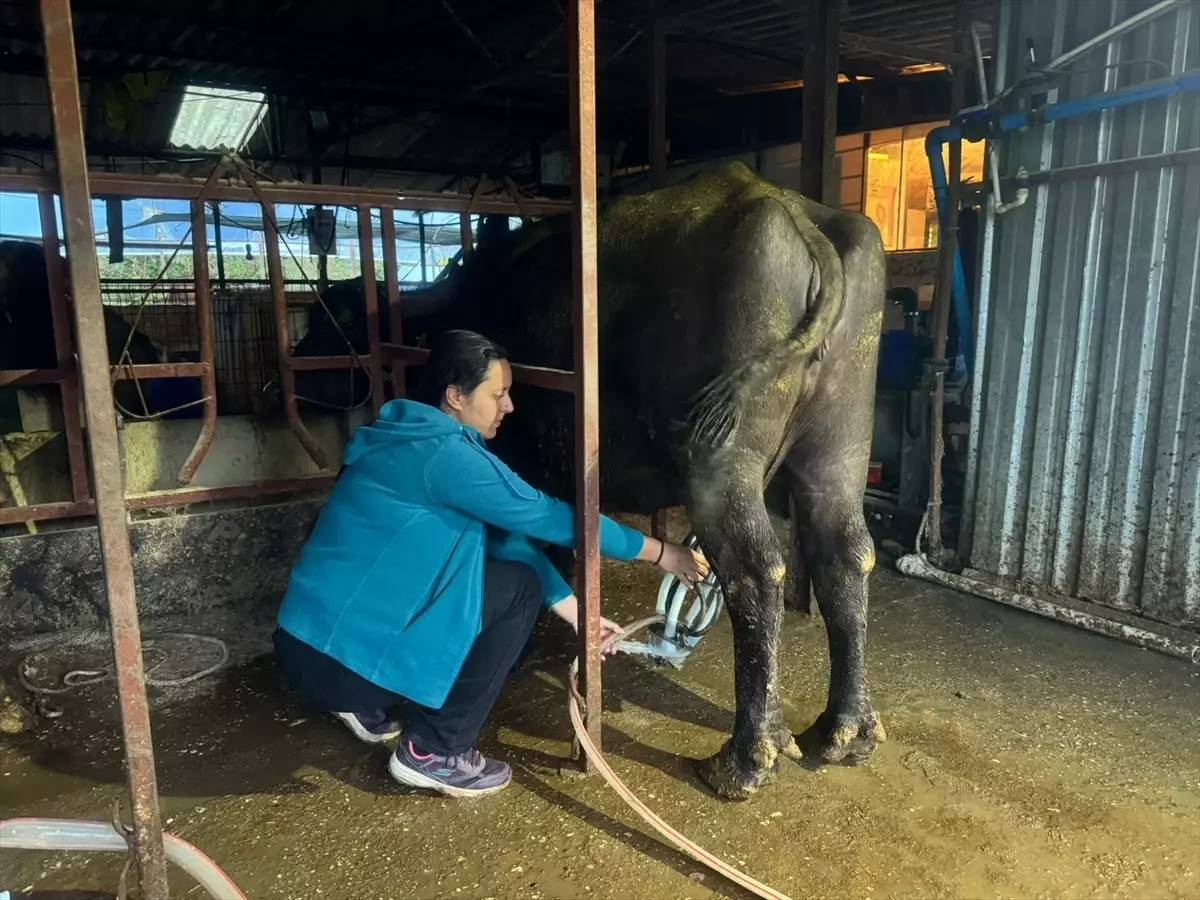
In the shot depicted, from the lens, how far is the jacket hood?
7.88ft

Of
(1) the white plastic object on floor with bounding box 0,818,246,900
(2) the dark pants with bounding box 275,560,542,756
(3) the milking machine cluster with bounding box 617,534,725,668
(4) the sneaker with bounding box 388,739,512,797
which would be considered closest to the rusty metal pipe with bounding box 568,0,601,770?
(2) the dark pants with bounding box 275,560,542,756

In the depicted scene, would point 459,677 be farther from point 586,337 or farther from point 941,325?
point 941,325

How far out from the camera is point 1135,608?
3701 mm

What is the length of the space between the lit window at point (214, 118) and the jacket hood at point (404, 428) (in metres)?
6.64

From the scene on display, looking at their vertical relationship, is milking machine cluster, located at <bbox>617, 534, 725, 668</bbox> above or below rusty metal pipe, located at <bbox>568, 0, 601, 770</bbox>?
below

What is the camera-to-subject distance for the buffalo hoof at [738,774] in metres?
2.50

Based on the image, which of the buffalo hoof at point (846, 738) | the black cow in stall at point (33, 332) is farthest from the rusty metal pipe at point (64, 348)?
the buffalo hoof at point (846, 738)

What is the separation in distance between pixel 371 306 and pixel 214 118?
6.21 metres

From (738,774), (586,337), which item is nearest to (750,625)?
(738,774)

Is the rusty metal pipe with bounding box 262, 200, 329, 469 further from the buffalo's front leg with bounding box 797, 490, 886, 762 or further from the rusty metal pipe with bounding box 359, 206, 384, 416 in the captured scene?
the buffalo's front leg with bounding box 797, 490, 886, 762

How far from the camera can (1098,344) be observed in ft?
12.3

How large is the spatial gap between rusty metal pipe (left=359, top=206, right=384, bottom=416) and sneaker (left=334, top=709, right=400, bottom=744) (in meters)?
1.64

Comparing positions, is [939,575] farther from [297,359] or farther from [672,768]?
[297,359]

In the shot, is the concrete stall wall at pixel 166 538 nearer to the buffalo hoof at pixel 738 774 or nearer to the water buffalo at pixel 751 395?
the water buffalo at pixel 751 395
